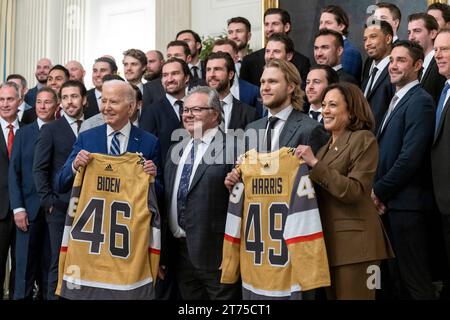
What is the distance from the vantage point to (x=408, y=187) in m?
5.42

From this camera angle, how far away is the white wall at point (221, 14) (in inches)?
438

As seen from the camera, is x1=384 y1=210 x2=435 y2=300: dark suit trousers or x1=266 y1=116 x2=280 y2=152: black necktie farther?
x1=384 y1=210 x2=435 y2=300: dark suit trousers

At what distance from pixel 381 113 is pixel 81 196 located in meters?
2.39

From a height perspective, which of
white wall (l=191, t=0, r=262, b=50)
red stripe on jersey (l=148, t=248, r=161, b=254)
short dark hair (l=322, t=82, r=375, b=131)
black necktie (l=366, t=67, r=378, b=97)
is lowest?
red stripe on jersey (l=148, t=248, r=161, b=254)

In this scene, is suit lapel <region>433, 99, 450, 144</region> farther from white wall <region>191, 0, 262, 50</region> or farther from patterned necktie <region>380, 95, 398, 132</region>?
white wall <region>191, 0, 262, 50</region>

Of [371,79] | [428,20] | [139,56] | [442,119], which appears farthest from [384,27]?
[139,56]

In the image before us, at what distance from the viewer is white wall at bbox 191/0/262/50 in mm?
11116

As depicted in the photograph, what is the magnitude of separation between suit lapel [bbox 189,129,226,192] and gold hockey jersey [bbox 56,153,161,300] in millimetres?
305

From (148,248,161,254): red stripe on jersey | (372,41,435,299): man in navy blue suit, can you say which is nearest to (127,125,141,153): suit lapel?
(148,248,161,254): red stripe on jersey

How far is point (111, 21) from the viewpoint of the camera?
1378 cm

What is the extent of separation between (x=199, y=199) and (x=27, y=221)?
7.72 feet

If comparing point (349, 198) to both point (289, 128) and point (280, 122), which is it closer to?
point (289, 128)
